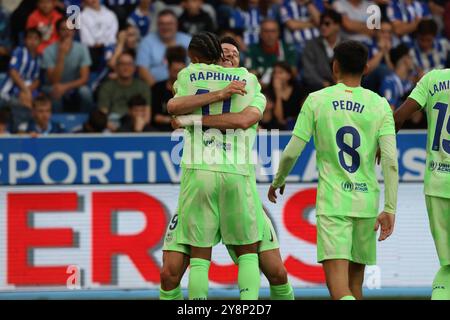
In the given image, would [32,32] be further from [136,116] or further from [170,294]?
[170,294]

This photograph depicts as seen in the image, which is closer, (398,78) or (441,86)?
(441,86)

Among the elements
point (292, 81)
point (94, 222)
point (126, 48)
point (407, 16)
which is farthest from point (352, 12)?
point (94, 222)

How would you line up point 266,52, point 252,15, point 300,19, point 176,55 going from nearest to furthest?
1. point 176,55
2. point 266,52
3. point 252,15
4. point 300,19

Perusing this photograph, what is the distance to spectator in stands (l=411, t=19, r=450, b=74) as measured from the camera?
1616 centimetres

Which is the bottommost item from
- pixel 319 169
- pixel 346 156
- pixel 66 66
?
pixel 319 169

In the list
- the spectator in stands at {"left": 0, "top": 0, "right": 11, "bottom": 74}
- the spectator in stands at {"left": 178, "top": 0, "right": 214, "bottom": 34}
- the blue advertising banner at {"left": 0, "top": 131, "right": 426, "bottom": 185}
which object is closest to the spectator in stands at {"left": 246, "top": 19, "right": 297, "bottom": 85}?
the spectator in stands at {"left": 178, "top": 0, "right": 214, "bottom": 34}

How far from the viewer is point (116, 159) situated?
1220 centimetres

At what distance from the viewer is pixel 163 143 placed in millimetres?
12258

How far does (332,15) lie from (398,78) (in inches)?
48.4

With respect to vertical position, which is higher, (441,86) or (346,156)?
(441,86)

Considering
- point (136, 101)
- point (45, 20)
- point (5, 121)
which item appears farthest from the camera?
point (45, 20)

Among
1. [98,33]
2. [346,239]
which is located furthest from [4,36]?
[346,239]

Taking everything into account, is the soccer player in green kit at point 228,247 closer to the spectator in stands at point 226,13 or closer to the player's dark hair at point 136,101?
the player's dark hair at point 136,101

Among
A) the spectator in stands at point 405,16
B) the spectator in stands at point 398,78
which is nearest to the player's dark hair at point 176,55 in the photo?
the spectator in stands at point 398,78
